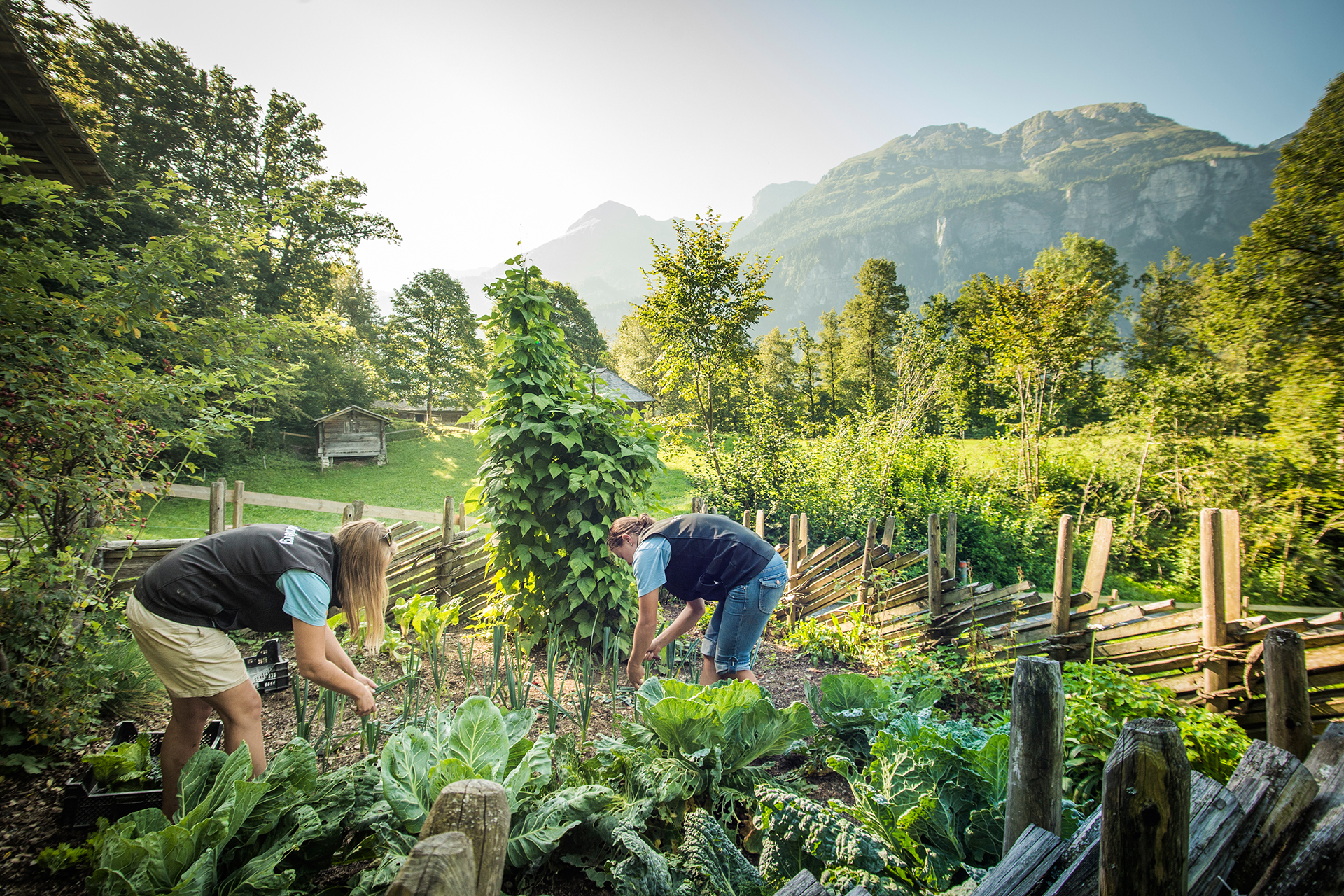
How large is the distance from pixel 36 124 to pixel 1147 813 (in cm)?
818

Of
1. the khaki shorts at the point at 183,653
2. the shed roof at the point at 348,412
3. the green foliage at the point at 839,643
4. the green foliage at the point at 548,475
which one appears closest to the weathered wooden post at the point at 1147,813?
the khaki shorts at the point at 183,653

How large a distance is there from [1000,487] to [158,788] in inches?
521

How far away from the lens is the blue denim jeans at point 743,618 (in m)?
3.34

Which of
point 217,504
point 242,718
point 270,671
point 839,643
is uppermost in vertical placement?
point 217,504

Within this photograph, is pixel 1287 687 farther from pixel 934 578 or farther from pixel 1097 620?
pixel 934 578

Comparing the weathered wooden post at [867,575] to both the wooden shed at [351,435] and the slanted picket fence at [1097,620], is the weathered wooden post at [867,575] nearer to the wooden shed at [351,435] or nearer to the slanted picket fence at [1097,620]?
the slanted picket fence at [1097,620]

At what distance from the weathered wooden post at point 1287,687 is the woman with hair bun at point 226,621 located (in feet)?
12.6

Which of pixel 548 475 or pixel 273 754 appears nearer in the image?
pixel 273 754

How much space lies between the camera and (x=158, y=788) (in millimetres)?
2432

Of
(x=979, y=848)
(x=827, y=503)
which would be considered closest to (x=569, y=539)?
(x=979, y=848)

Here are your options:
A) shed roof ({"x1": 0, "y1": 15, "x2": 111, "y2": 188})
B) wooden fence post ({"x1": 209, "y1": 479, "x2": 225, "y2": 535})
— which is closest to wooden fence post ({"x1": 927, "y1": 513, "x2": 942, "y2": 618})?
wooden fence post ({"x1": 209, "y1": 479, "x2": 225, "y2": 535})

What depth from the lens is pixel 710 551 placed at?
332 centimetres

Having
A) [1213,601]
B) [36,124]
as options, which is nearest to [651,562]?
[1213,601]

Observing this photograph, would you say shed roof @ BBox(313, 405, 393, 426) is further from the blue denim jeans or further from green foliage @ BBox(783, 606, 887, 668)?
the blue denim jeans
